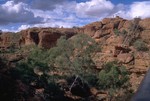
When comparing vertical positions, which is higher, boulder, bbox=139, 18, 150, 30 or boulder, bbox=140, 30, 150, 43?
boulder, bbox=139, 18, 150, 30

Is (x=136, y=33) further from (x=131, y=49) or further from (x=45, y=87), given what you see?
(x=45, y=87)

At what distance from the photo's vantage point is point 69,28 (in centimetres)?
6419

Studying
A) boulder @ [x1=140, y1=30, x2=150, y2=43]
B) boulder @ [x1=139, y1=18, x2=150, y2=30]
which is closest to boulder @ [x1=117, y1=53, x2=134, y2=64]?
boulder @ [x1=140, y1=30, x2=150, y2=43]

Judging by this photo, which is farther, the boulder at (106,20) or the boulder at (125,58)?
the boulder at (106,20)

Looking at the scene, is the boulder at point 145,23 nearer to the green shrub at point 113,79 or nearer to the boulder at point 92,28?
the boulder at point 92,28

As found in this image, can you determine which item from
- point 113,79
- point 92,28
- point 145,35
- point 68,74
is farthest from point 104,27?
point 113,79

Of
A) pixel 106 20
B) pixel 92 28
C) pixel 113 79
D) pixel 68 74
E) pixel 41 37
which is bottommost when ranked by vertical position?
pixel 68 74

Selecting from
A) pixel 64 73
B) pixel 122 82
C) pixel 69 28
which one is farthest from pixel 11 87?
pixel 69 28

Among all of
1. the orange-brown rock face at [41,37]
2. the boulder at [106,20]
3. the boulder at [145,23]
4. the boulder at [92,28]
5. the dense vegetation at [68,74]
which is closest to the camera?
the dense vegetation at [68,74]

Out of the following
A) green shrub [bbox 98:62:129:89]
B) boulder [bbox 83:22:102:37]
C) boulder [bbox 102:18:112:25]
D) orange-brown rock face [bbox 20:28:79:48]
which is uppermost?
boulder [bbox 102:18:112:25]

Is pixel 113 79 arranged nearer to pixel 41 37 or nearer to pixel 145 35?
pixel 145 35

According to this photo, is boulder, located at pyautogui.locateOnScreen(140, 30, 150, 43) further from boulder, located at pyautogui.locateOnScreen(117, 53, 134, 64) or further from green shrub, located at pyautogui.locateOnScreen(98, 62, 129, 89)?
green shrub, located at pyautogui.locateOnScreen(98, 62, 129, 89)

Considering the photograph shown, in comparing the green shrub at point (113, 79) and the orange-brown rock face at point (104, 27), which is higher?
the orange-brown rock face at point (104, 27)

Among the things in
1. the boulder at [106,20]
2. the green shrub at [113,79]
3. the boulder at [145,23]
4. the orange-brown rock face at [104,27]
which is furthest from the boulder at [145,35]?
the green shrub at [113,79]
